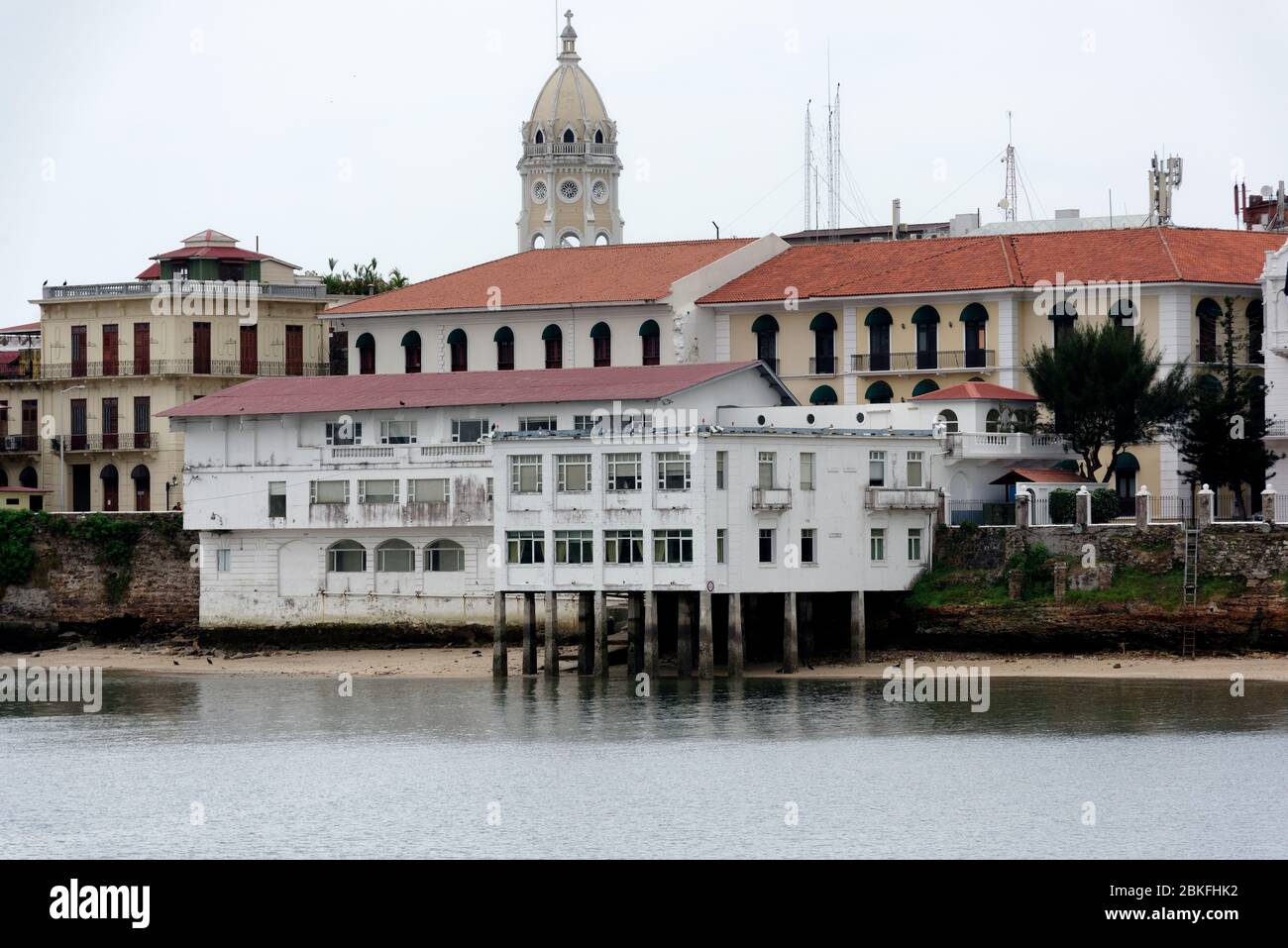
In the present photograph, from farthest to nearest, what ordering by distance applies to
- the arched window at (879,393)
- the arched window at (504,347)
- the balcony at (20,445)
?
the balcony at (20,445)
the arched window at (504,347)
the arched window at (879,393)

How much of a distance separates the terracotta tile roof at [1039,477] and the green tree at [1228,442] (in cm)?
368

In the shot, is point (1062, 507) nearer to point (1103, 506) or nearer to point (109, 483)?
point (1103, 506)

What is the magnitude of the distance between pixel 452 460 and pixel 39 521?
18451mm

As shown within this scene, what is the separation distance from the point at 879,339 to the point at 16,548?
108 ft

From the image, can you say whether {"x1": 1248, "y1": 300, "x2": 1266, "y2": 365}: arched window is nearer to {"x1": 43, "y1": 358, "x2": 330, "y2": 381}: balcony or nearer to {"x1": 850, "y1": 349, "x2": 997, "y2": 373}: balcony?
{"x1": 850, "y1": 349, "x2": 997, "y2": 373}: balcony

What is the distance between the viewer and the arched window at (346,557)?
83.4 meters

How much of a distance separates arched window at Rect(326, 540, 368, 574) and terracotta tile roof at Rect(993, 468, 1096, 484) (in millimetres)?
21660

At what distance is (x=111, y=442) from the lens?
327 ft

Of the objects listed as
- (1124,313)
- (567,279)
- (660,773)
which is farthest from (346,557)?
(660,773)

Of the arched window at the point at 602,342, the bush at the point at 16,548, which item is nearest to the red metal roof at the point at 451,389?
the bush at the point at 16,548

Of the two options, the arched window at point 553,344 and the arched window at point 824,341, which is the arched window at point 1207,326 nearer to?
the arched window at point 824,341
